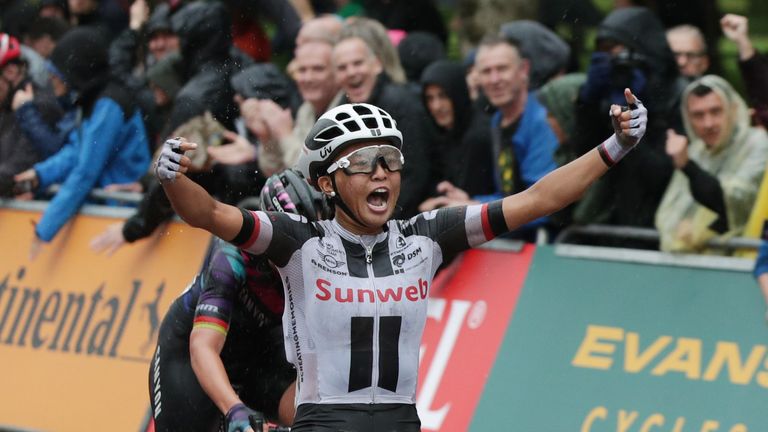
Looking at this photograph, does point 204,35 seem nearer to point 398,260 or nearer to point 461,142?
point 461,142

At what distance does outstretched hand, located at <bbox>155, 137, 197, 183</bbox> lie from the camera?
228 inches

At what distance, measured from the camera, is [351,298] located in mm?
6191

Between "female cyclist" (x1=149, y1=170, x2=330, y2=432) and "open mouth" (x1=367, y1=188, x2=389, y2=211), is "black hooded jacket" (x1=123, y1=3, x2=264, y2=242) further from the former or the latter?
"open mouth" (x1=367, y1=188, x2=389, y2=211)

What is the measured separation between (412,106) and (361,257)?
3389mm

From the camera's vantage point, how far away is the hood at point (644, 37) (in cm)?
926

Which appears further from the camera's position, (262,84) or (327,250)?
(262,84)

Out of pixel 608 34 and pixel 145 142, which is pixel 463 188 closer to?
pixel 608 34

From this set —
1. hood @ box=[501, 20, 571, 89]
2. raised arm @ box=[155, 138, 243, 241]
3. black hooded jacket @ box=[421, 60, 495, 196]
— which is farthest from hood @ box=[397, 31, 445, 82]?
raised arm @ box=[155, 138, 243, 241]

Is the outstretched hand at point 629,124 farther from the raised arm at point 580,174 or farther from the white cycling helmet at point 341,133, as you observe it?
the white cycling helmet at point 341,133

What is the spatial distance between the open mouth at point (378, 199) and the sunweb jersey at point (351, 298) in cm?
17

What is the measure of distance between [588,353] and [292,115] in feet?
9.11

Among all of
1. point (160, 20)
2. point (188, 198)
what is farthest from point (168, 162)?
point (160, 20)

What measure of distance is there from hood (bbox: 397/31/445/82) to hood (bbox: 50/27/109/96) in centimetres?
228

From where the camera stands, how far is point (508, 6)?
426 inches
